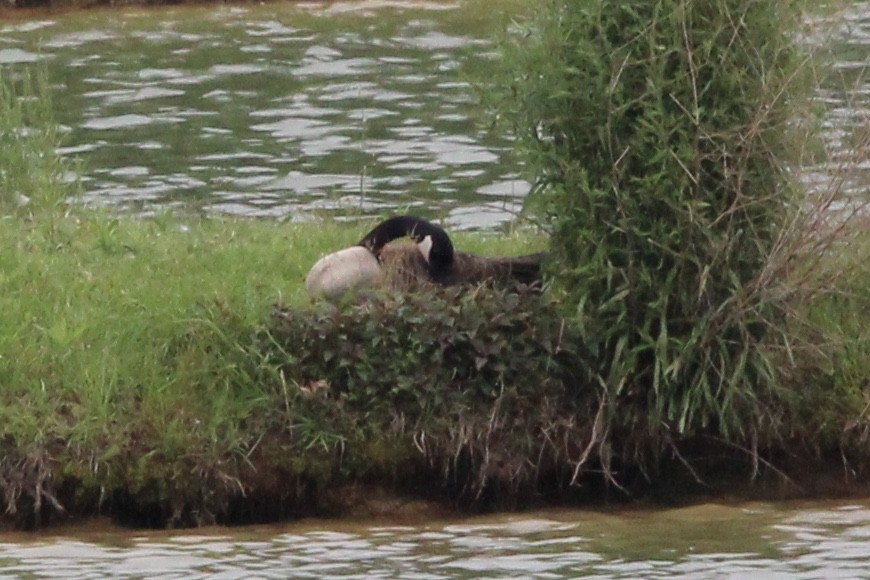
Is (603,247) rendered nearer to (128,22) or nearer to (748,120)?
(748,120)

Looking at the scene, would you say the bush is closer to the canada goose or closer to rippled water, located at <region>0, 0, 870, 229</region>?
rippled water, located at <region>0, 0, 870, 229</region>

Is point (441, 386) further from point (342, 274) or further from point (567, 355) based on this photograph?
point (342, 274)

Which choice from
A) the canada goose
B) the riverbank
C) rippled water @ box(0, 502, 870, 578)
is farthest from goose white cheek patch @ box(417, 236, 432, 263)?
rippled water @ box(0, 502, 870, 578)

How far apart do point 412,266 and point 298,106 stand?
11.0m

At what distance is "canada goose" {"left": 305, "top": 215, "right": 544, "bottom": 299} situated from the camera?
29.3 feet

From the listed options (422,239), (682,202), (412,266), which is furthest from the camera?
(422,239)

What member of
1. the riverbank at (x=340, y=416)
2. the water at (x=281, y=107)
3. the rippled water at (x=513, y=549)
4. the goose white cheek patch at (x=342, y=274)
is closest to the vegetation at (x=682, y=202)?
the riverbank at (x=340, y=416)

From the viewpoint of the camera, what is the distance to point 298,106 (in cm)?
1994

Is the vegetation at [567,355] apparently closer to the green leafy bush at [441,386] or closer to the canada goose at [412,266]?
the green leafy bush at [441,386]

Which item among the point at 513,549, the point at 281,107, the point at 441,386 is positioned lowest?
the point at 513,549

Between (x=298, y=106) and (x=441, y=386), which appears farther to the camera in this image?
(x=298, y=106)

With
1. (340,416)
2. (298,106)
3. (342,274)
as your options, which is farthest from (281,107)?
(340,416)

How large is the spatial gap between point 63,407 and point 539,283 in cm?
240

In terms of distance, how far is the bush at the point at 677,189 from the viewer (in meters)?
8.30
